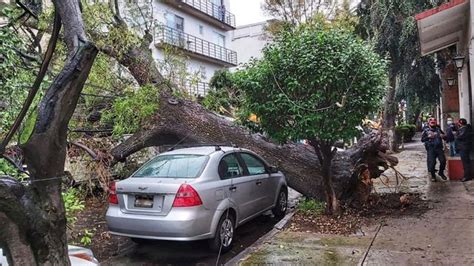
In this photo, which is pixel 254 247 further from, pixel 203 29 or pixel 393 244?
pixel 203 29

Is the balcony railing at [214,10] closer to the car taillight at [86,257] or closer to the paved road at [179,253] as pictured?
the paved road at [179,253]

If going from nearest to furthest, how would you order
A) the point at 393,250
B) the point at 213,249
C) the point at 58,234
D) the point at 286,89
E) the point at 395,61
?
the point at 58,234 → the point at 393,250 → the point at 213,249 → the point at 286,89 → the point at 395,61

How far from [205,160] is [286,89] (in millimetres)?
1989

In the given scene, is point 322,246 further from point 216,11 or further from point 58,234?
point 216,11

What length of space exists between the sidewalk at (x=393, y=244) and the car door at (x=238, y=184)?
2.33 ft

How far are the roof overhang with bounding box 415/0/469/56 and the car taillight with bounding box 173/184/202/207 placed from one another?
7.89 m

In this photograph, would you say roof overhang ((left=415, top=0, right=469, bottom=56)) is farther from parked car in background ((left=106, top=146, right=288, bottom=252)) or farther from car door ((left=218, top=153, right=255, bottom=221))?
parked car in background ((left=106, top=146, right=288, bottom=252))

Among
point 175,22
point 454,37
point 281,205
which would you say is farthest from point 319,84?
point 175,22

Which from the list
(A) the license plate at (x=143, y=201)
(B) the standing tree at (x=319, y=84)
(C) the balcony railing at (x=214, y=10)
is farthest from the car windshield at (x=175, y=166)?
(C) the balcony railing at (x=214, y=10)

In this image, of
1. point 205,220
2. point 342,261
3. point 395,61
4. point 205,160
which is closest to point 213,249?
point 205,220

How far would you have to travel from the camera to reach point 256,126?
28.9 feet

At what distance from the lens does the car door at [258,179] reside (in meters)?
8.01

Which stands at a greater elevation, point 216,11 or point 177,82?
point 216,11

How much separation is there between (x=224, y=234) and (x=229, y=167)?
1.18m
